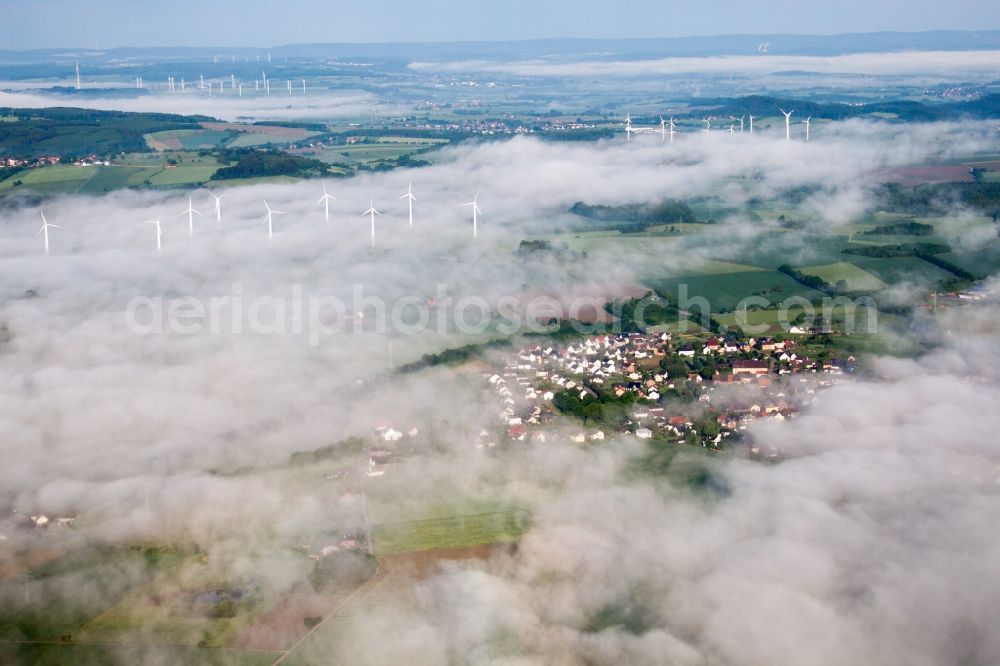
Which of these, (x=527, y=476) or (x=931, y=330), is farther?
(x=931, y=330)

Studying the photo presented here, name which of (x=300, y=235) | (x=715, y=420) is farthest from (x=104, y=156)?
(x=715, y=420)

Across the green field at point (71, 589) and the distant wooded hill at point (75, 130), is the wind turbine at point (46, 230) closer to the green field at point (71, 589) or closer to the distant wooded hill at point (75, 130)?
the distant wooded hill at point (75, 130)

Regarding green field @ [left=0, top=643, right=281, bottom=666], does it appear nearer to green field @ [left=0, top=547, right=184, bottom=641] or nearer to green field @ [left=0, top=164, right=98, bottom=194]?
green field @ [left=0, top=547, right=184, bottom=641]

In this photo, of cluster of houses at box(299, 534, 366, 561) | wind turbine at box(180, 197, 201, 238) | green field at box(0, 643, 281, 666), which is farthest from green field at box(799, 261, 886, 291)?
green field at box(0, 643, 281, 666)

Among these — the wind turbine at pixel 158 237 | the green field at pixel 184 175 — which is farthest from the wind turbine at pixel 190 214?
the green field at pixel 184 175

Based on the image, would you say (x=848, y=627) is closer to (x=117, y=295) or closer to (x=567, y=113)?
(x=117, y=295)

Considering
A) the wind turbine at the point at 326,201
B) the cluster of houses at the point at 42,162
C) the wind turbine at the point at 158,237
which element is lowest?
the wind turbine at the point at 158,237
